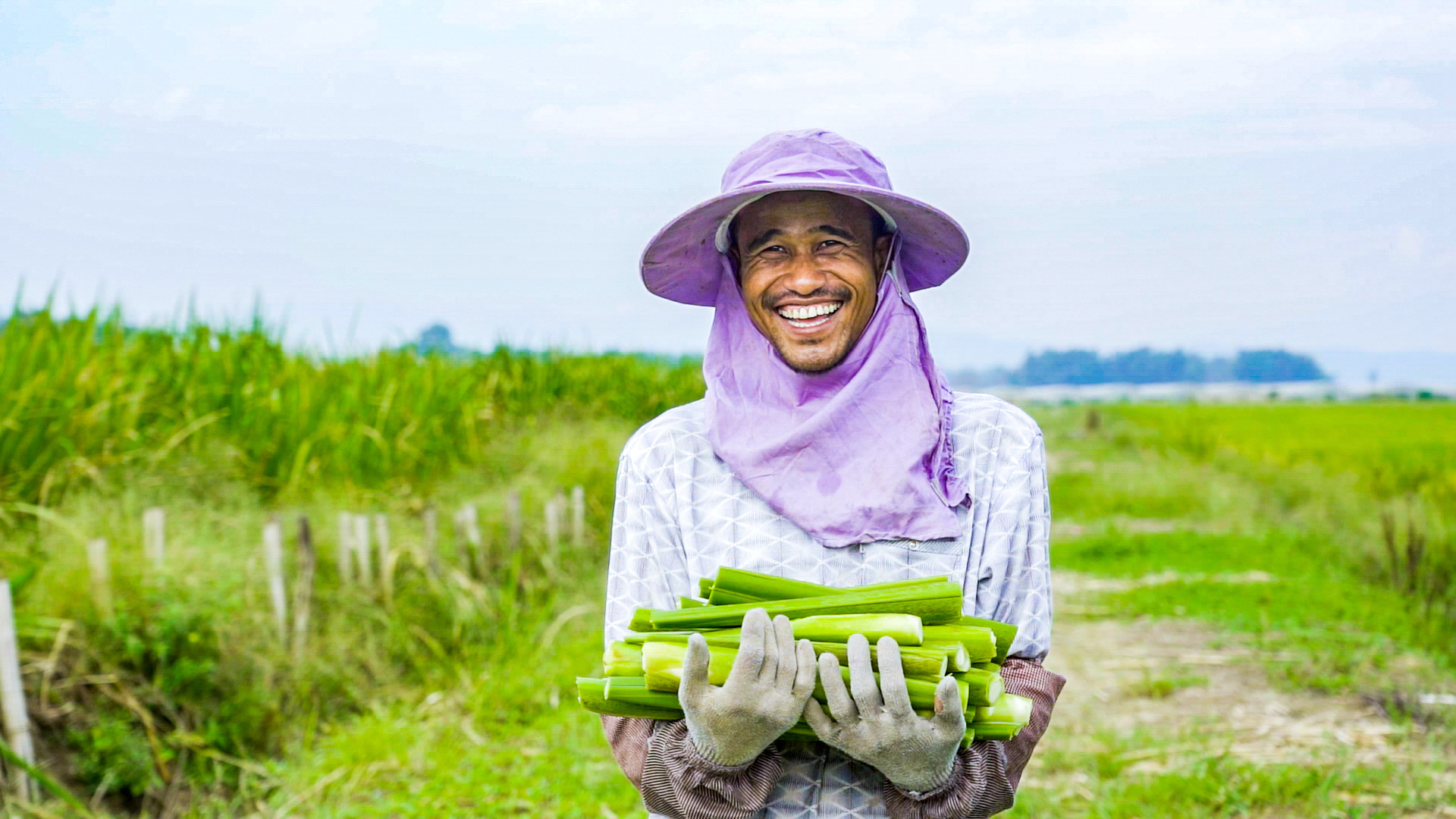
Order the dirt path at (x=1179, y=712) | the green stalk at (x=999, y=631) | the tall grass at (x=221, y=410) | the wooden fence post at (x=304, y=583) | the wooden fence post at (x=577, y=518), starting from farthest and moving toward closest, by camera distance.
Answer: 1. the wooden fence post at (x=577, y=518)
2. the tall grass at (x=221, y=410)
3. the wooden fence post at (x=304, y=583)
4. the dirt path at (x=1179, y=712)
5. the green stalk at (x=999, y=631)

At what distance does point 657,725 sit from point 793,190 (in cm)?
100

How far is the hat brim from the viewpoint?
221 centimetres

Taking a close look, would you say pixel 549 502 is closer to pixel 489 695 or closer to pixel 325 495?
pixel 325 495

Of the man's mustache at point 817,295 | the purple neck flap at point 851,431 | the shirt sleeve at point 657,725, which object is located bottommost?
the shirt sleeve at point 657,725

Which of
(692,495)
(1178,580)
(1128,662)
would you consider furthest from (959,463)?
(1178,580)

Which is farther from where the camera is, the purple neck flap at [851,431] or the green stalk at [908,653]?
the purple neck flap at [851,431]

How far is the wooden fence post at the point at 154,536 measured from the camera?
17.0 feet

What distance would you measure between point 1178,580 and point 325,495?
20.2 ft

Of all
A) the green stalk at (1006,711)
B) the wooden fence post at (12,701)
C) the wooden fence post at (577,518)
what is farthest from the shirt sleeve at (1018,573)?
the wooden fence post at (577,518)

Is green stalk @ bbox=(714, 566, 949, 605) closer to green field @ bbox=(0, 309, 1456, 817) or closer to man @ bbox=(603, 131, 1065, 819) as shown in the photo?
man @ bbox=(603, 131, 1065, 819)

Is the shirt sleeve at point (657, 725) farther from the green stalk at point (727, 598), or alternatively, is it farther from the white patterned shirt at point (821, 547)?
the green stalk at point (727, 598)

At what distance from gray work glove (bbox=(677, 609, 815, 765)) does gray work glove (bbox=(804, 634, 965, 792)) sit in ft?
0.13

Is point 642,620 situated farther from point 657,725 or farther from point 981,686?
point 981,686

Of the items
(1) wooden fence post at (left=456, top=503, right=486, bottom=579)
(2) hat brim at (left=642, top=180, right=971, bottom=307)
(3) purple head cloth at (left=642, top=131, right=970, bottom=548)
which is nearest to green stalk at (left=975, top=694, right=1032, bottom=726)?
(3) purple head cloth at (left=642, top=131, right=970, bottom=548)
